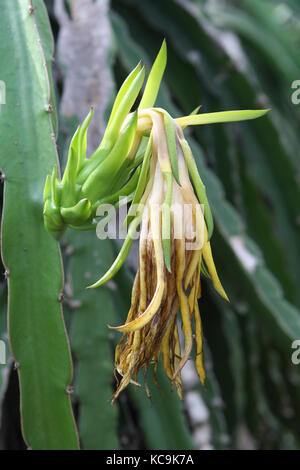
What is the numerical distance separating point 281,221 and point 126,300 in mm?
600

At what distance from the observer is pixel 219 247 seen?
1.24 metres

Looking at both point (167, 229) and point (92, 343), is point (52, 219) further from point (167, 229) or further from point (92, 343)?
point (92, 343)

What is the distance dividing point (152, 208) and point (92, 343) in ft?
1.44

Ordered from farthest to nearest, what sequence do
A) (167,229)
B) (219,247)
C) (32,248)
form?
1. (219,247)
2. (32,248)
3. (167,229)

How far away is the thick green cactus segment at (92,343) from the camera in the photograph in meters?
0.97

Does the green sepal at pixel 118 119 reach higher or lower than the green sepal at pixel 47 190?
higher

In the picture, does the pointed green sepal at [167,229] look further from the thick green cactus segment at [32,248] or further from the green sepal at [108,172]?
the thick green cactus segment at [32,248]

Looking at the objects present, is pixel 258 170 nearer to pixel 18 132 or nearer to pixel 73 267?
pixel 73 267

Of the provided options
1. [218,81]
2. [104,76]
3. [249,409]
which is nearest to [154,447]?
[249,409]

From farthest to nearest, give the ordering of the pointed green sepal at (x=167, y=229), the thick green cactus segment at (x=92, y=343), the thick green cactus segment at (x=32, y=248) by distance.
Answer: the thick green cactus segment at (x=92, y=343), the thick green cactus segment at (x=32, y=248), the pointed green sepal at (x=167, y=229)

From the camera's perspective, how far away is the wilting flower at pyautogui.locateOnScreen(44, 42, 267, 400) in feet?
2.01

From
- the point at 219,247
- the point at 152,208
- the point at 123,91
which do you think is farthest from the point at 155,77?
the point at 219,247

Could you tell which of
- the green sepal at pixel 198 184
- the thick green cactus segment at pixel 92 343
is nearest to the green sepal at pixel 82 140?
the green sepal at pixel 198 184

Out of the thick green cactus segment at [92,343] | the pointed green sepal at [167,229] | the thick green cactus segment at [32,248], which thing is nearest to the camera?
the pointed green sepal at [167,229]
